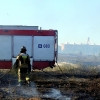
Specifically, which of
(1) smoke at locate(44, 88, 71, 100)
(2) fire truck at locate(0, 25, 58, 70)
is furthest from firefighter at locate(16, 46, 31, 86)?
(2) fire truck at locate(0, 25, 58, 70)

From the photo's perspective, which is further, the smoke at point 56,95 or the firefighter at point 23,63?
the firefighter at point 23,63

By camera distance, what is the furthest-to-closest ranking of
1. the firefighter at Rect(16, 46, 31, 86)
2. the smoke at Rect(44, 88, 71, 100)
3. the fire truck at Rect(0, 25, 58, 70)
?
the fire truck at Rect(0, 25, 58, 70)
the firefighter at Rect(16, 46, 31, 86)
the smoke at Rect(44, 88, 71, 100)

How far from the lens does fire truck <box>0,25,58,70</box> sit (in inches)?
615

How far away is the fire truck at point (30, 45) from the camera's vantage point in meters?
15.6

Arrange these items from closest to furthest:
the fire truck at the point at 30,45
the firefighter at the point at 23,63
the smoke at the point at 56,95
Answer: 1. the smoke at the point at 56,95
2. the firefighter at the point at 23,63
3. the fire truck at the point at 30,45

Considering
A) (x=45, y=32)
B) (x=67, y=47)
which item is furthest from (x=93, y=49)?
(x=45, y=32)

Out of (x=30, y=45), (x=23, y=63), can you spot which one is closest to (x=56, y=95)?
(x=23, y=63)

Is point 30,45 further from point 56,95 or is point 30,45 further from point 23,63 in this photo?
point 56,95

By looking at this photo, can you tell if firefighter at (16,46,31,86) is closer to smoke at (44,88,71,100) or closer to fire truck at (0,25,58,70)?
smoke at (44,88,71,100)

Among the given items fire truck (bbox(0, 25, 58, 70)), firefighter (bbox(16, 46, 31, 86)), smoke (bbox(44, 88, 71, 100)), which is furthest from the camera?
fire truck (bbox(0, 25, 58, 70))

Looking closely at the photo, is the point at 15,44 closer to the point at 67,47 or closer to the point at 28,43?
the point at 28,43

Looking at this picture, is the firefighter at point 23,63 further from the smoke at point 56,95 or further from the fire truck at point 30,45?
the fire truck at point 30,45

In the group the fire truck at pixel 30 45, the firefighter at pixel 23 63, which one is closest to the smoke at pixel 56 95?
the firefighter at pixel 23 63

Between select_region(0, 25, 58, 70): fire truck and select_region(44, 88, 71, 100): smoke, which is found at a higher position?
select_region(0, 25, 58, 70): fire truck
